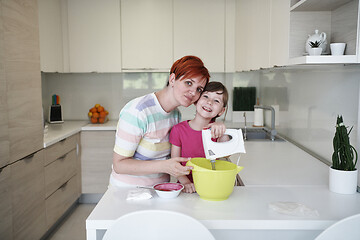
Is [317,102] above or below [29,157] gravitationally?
above

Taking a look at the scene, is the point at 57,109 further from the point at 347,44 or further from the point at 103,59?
the point at 347,44

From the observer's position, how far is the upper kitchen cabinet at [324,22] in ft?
6.02

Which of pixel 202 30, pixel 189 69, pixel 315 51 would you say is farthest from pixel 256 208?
pixel 202 30

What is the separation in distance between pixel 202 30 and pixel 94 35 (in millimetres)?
1181

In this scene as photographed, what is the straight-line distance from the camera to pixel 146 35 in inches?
158

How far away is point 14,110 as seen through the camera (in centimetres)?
242

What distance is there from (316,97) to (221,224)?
1466 mm

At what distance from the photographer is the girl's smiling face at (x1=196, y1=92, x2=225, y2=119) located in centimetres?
170

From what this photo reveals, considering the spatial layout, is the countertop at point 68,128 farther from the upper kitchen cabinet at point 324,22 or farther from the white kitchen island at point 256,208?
the upper kitchen cabinet at point 324,22

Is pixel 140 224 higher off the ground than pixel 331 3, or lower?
lower

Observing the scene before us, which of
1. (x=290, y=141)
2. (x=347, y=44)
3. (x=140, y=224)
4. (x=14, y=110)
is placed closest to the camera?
(x=140, y=224)

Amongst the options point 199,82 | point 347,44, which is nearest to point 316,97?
point 347,44

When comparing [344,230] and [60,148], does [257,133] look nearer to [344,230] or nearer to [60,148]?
[60,148]

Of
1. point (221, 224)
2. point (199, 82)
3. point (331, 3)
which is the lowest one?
point (221, 224)
